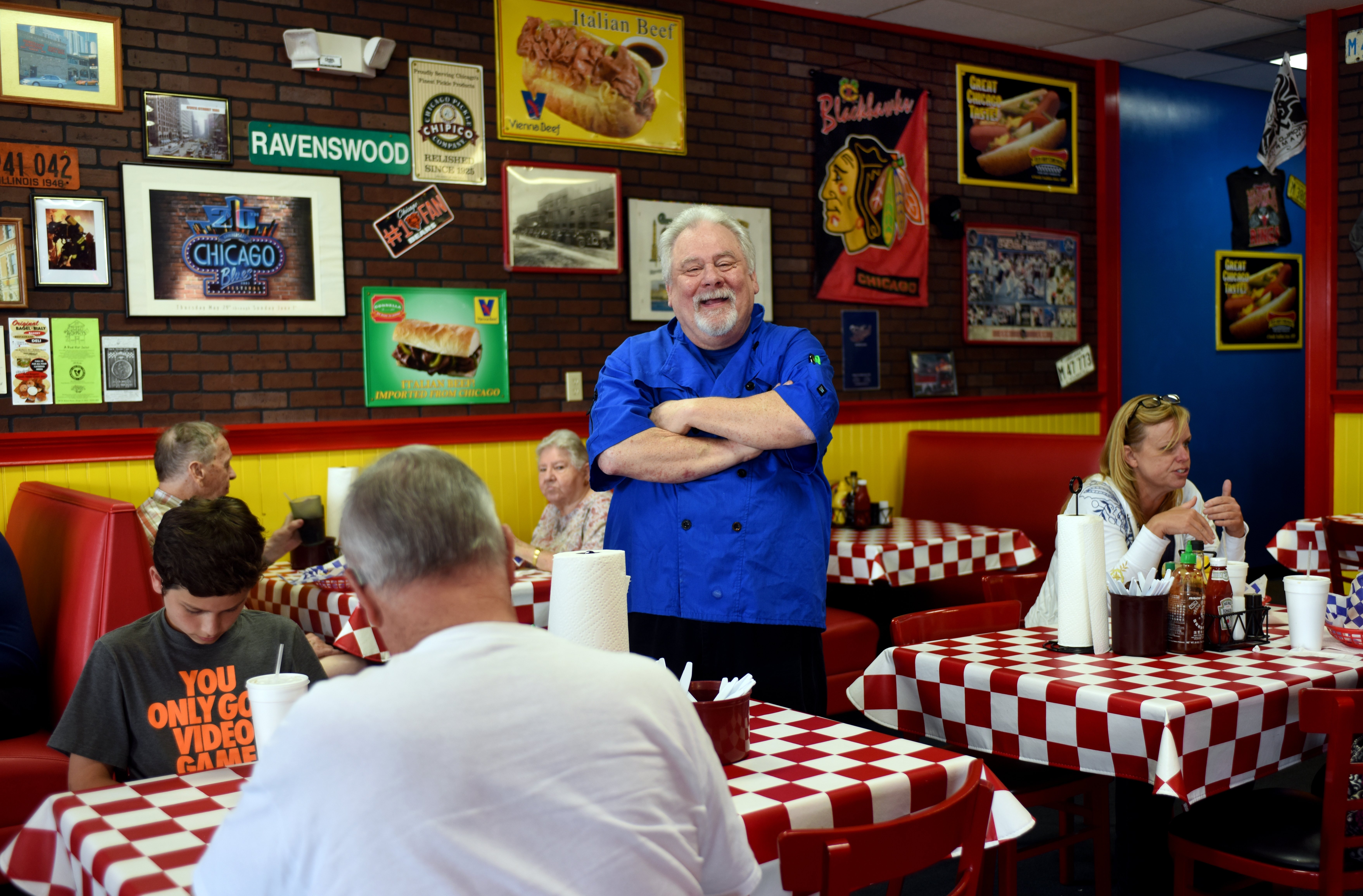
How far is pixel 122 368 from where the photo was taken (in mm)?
4418

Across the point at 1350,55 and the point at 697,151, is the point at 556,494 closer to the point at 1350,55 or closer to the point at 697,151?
the point at 697,151

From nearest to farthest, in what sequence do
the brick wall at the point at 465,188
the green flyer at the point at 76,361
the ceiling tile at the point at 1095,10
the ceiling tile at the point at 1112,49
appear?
the green flyer at the point at 76,361, the brick wall at the point at 465,188, the ceiling tile at the point at 1095,10, the ceiling tile at the point at 1112,49

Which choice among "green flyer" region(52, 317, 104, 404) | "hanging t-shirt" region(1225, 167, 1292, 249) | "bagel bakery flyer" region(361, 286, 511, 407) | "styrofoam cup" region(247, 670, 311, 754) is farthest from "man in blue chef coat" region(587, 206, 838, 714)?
"hanging t-shirt" region(1225, 167, 1292, 249)

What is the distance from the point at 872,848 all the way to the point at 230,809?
941mm

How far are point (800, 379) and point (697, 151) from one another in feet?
10.9

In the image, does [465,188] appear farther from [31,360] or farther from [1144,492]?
[1144,492]

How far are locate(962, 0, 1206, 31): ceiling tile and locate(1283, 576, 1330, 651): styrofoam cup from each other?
4307 mm

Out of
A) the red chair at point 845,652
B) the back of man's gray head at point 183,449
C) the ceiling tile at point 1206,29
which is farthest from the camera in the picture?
the ceiling tile at point 1206,29

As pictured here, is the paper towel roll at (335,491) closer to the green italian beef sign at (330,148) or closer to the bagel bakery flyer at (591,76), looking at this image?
the green italian beef sign at (330,148)

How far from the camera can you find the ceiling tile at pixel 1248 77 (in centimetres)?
786

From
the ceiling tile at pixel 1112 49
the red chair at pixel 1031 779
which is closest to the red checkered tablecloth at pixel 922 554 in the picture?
the red chair at pixel 1031 779

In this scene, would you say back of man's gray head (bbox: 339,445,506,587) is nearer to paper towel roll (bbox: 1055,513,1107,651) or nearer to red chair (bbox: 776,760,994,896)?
red chair (bbox: 776,760,994,896)

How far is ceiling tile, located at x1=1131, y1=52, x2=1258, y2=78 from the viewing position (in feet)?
24.3

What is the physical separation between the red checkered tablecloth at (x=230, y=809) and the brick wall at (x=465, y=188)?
2.95 meters
